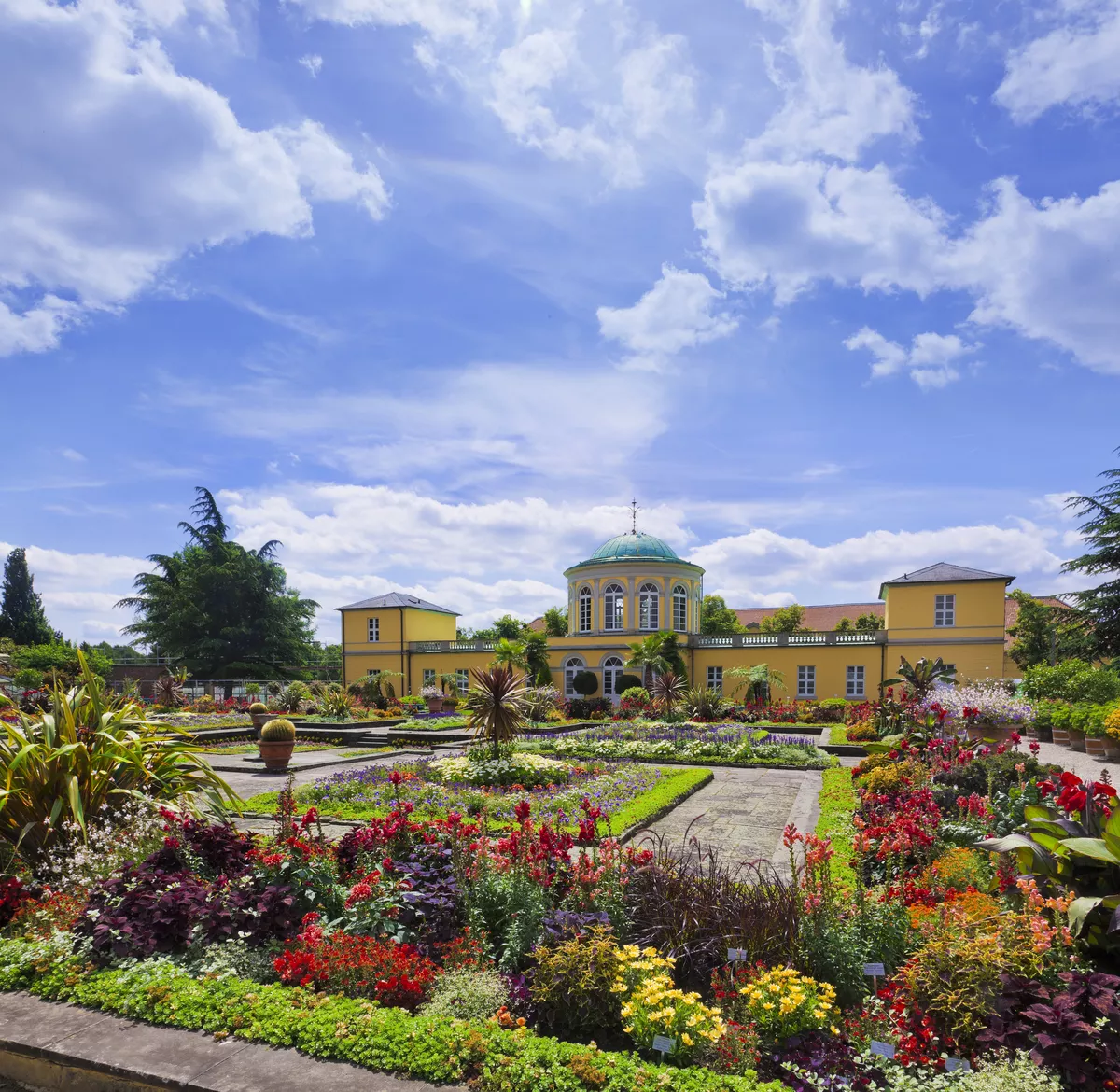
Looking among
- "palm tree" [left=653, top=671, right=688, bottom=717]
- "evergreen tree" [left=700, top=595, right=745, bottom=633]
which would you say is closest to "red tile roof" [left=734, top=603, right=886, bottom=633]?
"evergreen tree" [left=700, top=595, right=745, bottom=633]

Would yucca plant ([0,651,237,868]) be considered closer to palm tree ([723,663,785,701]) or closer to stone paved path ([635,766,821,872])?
stone paved path ([635,766,821,872])

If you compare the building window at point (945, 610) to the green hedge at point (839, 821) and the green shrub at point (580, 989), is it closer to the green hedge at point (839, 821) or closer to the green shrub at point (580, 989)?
the green hedge at point (839, 821)

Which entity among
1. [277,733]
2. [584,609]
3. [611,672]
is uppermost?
[584,609]

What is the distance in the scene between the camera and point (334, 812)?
9.02 metres

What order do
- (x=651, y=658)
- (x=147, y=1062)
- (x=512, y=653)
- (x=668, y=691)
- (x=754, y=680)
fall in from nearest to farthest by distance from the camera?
(x=147, y=1062)
(x=668, y=691)
(x=754, y=680)
(x=651, y=658)
(x=512, y=653)

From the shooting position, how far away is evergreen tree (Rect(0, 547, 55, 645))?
167ft

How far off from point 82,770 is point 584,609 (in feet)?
102

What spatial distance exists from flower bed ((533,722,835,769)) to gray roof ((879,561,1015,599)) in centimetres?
1413

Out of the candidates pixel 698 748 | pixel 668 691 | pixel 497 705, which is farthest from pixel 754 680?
pixel 497 705

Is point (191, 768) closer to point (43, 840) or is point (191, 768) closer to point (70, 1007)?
point (43, 840)

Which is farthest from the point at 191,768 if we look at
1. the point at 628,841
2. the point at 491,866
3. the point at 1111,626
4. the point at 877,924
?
the point at 1111,626

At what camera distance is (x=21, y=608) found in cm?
5234

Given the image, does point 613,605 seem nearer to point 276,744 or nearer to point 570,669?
point 570,669

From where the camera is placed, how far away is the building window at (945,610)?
95.0 ft
